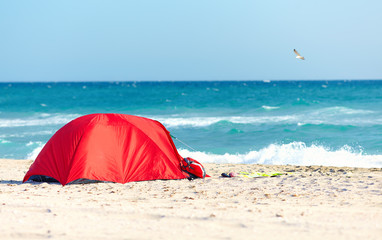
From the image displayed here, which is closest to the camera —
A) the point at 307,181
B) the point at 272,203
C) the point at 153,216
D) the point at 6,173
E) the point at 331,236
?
the point at 331,236

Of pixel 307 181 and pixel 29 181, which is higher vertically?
pixel 307 181

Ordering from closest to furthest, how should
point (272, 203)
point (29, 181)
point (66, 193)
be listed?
1. point (272, 203)
2. point (66, 193)
3. point (29, 181)

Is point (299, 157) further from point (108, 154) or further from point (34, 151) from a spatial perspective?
point (34, 151)

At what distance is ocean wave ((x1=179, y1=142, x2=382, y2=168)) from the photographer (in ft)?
43.1

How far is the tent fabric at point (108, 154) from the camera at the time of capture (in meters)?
8.49

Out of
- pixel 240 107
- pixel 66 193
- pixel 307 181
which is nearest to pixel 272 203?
pixel 307 181

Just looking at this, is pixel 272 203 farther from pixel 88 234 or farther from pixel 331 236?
pixel 88 234

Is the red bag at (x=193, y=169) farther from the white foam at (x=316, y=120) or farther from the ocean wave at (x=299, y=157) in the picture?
the white foam at (x=316, y=120)

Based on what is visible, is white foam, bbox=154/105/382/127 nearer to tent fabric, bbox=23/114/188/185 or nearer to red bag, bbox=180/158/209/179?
red bag, bbox=180/158/209/179

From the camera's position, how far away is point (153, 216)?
528cm

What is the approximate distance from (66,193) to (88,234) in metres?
3.06

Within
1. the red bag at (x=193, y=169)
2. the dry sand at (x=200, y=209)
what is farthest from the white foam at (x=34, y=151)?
the red bag at (x=193, y=169)

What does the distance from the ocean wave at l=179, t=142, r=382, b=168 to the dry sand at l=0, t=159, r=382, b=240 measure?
14.4 feet

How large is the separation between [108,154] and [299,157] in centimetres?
724
